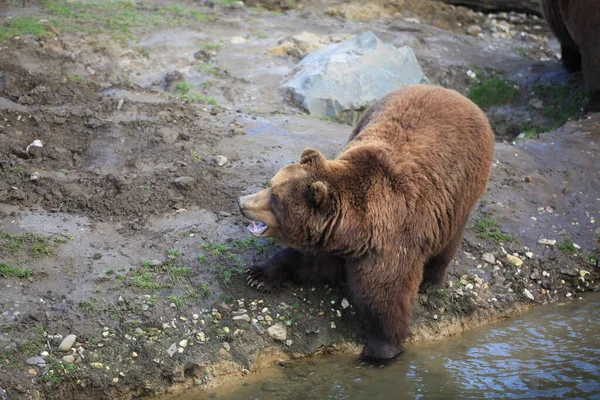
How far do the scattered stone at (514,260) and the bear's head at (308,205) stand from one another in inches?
100

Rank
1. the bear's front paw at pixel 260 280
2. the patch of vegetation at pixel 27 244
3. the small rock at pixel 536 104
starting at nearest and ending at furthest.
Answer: the patch of vegetation at pixel 27 244, the bear's front paw at pixel 260 280, the small rock at pixel 536 104

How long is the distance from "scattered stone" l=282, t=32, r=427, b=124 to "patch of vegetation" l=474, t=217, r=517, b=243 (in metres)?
3.15

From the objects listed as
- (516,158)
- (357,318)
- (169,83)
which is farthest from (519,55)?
(357,318)

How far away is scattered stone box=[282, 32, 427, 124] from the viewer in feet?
35.7

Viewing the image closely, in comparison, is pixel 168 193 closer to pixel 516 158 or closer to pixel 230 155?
pixel 230 155

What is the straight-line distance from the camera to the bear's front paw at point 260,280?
275 inches

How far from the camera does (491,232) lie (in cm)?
841

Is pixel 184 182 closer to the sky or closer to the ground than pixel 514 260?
closer to the sky

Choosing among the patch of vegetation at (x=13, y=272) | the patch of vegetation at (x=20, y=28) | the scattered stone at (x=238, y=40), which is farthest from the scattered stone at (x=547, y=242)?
the patch of vegetation at (x=20, y=28)

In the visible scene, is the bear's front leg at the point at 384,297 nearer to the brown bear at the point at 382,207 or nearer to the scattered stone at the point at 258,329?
the brown bear at the point at 382,207

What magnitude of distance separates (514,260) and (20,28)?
26.4ft

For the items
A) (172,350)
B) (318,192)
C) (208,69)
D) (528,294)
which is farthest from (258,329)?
(208,69)

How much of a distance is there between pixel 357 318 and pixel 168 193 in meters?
2.38

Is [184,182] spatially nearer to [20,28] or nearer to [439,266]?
[439,266]
